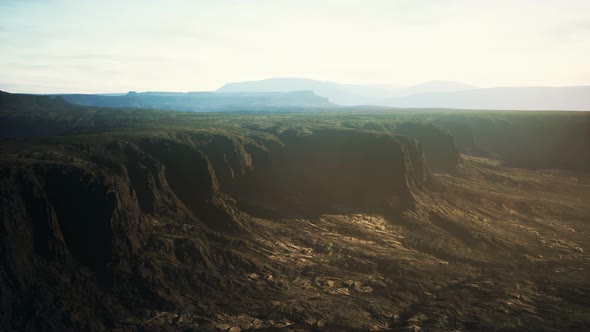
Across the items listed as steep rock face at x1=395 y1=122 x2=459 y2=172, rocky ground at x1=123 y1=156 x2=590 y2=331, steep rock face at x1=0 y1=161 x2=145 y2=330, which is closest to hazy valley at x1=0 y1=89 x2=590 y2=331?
steep rock face at x1=0 y1=161 x2=145 y2=330

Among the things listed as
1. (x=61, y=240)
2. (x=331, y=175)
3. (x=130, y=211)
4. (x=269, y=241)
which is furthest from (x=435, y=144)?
(x=61, y=240)

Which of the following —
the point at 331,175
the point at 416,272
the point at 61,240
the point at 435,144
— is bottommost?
the point at 416,272

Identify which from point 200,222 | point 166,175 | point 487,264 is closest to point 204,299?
point 200,222

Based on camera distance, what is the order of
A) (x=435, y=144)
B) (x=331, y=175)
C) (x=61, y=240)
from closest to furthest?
(x=61, y=240)
(x=331, y=175)
(x=435, y=144)

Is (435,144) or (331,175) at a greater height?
(435,144)

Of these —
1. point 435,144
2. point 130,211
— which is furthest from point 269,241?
point 435,144

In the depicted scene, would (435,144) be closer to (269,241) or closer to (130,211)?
(269,241)

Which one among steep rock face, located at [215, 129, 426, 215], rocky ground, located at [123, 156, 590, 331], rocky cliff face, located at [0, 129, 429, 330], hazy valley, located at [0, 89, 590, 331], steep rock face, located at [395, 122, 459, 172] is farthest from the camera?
steep rock face, located at [395, 122, 459, 172]

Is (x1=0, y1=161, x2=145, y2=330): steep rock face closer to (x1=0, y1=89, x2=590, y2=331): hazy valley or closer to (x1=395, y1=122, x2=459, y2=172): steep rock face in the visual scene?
(x1=0, y1=89, x2=590, y2=331): hazy valley

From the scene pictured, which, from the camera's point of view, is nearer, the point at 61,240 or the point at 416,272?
the point at 61,240

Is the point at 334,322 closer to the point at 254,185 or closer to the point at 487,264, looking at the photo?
the point at 487,264

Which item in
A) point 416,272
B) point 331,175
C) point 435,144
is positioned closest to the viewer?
point 416,272
